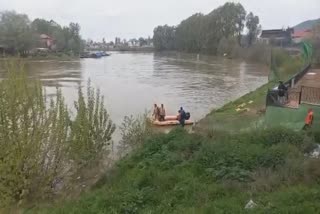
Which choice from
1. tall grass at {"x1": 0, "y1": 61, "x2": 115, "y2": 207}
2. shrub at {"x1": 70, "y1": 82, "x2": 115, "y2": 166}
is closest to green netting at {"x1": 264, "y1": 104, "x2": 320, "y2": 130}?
shrub at {"x1": 70, "y1": 82, "x2": 115, "y2": 166}

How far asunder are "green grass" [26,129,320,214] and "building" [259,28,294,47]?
7957 cm

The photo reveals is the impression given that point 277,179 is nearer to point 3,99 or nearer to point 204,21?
point 3,99

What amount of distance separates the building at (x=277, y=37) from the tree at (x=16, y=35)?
53046mm

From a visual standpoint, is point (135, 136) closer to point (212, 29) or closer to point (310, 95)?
point (310, 95)

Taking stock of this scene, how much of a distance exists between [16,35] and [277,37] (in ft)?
200

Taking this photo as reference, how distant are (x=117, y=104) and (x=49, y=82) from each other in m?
15.8

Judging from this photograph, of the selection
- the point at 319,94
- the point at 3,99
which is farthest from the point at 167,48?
the point at 3,99

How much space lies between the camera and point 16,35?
8188 cm

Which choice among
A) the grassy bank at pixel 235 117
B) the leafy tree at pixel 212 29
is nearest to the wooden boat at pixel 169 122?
the grassy bank at pixel 235 117

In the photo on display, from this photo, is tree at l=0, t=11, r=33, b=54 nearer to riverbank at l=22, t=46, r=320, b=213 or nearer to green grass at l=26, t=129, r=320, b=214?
riverbank at l=22, t=46, r=320, b=213

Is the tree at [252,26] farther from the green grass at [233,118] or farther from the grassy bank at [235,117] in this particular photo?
the green grass at [233,118]

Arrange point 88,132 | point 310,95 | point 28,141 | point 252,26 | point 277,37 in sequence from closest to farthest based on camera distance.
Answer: point 28,141
point 88,132
point 310,95
point 277,37
point 252,26

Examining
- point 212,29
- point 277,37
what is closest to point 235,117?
point 277,37

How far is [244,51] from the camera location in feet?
321
